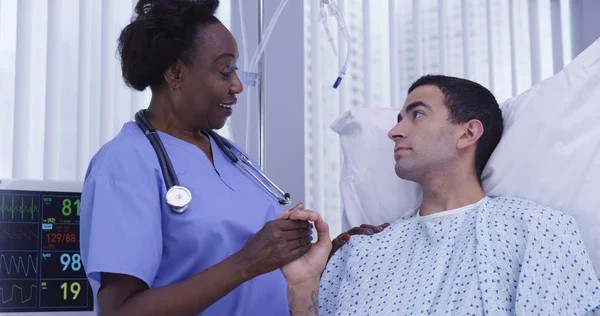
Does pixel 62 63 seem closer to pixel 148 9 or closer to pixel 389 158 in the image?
pixel 148 9

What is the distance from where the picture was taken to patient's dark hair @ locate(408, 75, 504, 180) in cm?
182

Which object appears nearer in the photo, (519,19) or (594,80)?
(594,80)

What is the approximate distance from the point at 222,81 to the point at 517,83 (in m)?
1.42

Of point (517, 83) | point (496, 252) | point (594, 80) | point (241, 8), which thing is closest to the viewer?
point (496, 252)

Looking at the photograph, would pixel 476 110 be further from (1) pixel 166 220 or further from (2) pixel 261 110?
(1) pixel 166 220

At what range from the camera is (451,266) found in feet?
5.12

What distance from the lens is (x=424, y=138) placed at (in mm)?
1773

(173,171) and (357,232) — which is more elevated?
(173,171)

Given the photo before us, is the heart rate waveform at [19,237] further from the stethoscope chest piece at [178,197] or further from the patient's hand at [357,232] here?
the patient's hand at [357,232]

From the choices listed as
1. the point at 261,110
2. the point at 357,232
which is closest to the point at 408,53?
the point at 261,110

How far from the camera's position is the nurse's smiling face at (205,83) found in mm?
1526

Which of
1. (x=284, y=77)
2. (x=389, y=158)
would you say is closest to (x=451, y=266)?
(x=389, y=158)

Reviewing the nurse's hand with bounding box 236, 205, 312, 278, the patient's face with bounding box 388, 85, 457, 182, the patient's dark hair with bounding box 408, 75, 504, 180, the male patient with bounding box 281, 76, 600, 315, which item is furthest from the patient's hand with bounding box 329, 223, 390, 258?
the nurse's hand with bounding box 236, 205, 312, 278

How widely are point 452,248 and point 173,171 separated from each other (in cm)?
64
